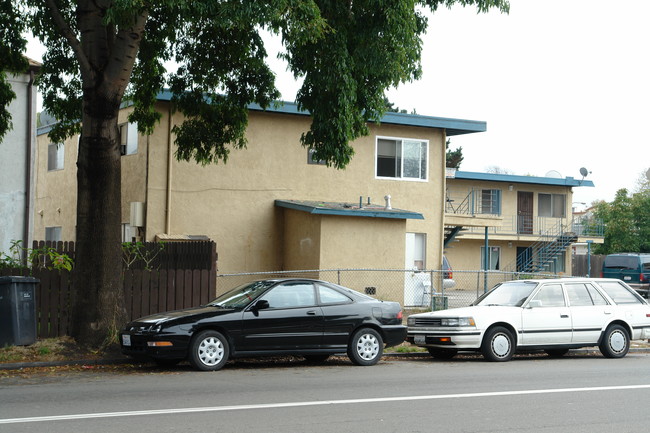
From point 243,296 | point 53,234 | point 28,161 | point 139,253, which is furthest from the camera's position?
point 53,234

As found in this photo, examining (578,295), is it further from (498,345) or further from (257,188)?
(257,188)

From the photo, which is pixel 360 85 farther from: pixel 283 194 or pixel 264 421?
pixel 283 194

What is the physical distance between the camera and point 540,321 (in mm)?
14828

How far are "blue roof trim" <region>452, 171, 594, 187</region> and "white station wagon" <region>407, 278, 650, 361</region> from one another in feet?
74.5

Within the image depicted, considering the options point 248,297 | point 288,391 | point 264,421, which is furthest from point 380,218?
point 264,421

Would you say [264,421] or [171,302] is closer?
[264,421]

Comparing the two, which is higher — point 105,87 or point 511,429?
point 105,87

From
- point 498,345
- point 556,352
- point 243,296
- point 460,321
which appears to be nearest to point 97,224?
point 243,296

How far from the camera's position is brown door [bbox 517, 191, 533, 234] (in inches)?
1635

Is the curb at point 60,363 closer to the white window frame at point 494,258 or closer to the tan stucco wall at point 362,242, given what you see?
the tan stucco wall at point 362,242

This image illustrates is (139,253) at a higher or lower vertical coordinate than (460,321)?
higher

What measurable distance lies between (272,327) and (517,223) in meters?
30.2

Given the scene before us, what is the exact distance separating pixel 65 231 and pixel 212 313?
15.3m

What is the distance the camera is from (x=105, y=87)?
13.3 meters
